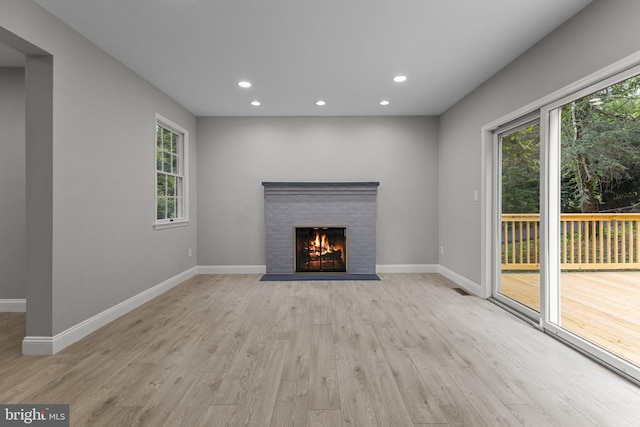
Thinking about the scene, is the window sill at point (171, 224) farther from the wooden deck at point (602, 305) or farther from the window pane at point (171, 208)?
the wooden deck at point (602, 305)

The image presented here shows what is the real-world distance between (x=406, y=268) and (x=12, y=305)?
514 cm

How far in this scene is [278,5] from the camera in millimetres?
2393

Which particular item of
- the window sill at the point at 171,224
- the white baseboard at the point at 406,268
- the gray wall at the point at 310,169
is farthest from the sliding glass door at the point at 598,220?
the window sill at the point at 171,224

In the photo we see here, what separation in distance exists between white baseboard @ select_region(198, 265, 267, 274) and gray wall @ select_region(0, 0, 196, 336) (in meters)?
1.22

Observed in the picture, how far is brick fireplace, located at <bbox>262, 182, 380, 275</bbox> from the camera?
208 inches

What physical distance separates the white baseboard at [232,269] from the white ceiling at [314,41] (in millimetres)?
2691

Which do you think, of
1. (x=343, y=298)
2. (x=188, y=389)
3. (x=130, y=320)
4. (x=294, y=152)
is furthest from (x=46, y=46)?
(x=343, y=298)

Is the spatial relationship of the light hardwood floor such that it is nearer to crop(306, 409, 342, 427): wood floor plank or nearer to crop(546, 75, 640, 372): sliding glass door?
crop(306, 409, 342, 427): wood floor plank

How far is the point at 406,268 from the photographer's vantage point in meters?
5.36

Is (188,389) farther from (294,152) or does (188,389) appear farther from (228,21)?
(294,152)

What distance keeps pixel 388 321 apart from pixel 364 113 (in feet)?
11.1

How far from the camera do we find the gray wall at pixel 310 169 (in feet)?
17.5

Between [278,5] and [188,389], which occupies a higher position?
[278,5]

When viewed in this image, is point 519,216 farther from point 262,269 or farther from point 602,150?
point 262,269
